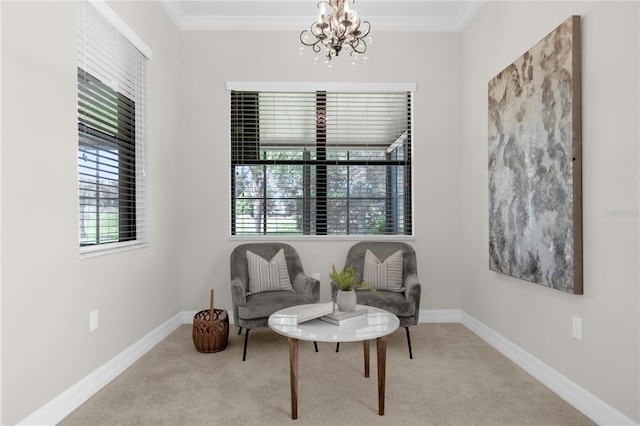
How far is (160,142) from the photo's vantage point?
11.6 ft

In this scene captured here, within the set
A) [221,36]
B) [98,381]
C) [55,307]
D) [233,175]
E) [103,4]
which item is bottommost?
[98,381]

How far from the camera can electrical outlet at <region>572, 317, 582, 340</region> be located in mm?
2287

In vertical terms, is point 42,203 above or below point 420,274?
above

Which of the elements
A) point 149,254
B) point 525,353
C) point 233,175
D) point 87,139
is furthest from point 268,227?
point 525,353

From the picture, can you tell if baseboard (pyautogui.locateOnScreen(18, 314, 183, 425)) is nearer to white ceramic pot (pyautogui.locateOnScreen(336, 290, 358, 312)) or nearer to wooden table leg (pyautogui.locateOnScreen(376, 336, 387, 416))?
white ceramic pot (pyautogui.locateOnScreen(336, 290, 358, 312))

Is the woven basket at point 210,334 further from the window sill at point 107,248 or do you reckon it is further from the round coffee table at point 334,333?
the round coffee table at point 334,333

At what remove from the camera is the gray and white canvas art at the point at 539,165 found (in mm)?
2275

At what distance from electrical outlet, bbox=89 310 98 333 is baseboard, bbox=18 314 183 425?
0.27m

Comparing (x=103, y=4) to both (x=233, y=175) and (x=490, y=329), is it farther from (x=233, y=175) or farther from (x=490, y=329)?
(x=490, y=329)

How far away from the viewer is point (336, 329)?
7.24ft

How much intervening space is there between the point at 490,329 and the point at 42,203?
11.0 ft

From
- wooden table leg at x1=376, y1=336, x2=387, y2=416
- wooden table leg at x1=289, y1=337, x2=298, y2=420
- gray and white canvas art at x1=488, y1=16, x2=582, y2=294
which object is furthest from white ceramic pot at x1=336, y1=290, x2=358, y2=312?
gray and white canvas art at x1=488, y1=16, x2=582, y2=294

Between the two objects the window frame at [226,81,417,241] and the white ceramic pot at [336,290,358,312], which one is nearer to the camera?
the white ceramic pot at [336,290,358,312]

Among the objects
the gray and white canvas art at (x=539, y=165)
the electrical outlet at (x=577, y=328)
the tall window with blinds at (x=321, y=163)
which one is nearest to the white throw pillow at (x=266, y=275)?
the tall window with blinds at (x=321, y=163)
